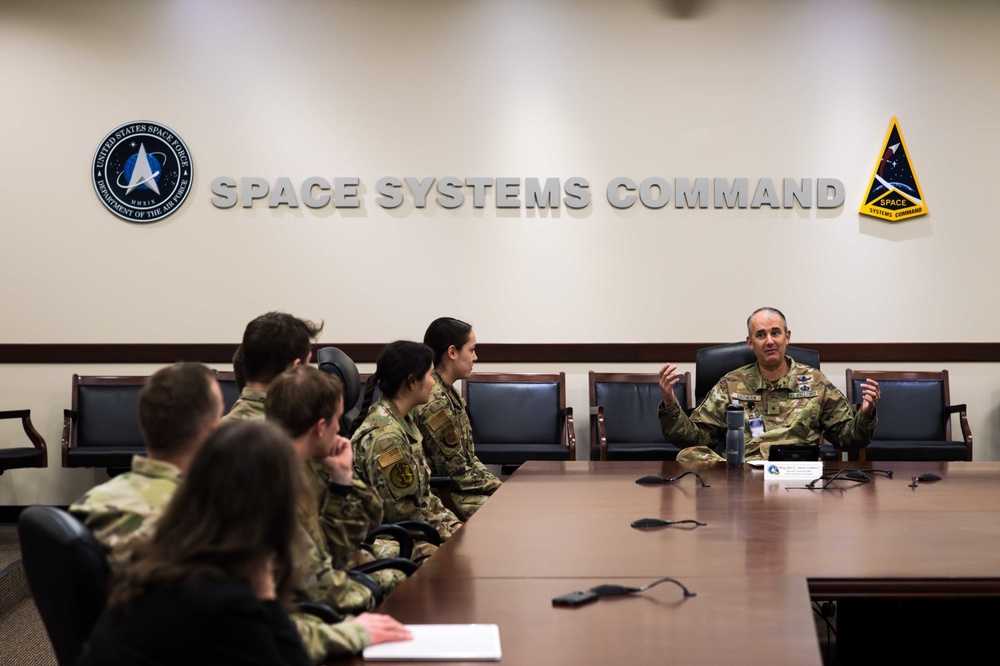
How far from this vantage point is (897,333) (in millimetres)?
6754

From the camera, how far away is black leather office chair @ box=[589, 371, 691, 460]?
6.45 meters

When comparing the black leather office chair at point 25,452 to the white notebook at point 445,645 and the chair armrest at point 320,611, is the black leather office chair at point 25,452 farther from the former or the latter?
the white notebook at point 445,645

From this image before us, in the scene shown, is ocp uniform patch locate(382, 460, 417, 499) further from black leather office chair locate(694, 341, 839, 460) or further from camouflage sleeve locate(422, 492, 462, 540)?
black leather office chair locate(694, 341, 839, 460)

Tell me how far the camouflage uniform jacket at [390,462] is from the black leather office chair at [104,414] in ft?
11.4

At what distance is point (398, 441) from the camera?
3.37 meters

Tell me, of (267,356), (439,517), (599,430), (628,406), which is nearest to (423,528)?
(439,517)

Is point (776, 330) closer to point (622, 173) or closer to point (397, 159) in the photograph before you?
point (622, 173)

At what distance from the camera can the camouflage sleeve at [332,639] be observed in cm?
175

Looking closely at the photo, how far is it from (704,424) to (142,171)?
419cm

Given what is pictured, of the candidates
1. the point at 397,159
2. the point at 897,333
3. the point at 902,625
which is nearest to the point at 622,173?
the point at 397,159

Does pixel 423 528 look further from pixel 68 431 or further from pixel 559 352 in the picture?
pixel 68 431

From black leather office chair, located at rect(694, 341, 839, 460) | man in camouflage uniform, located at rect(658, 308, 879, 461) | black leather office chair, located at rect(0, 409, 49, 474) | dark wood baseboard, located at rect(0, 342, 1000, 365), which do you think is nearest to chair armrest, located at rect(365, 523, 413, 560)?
man in camouflage uniform, located at rect(658, 308, 879, 461)

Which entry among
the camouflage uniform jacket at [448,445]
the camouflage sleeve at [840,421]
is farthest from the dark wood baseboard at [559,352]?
the camouflage uniform jacket at [448,445]

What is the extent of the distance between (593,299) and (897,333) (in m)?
2.03
